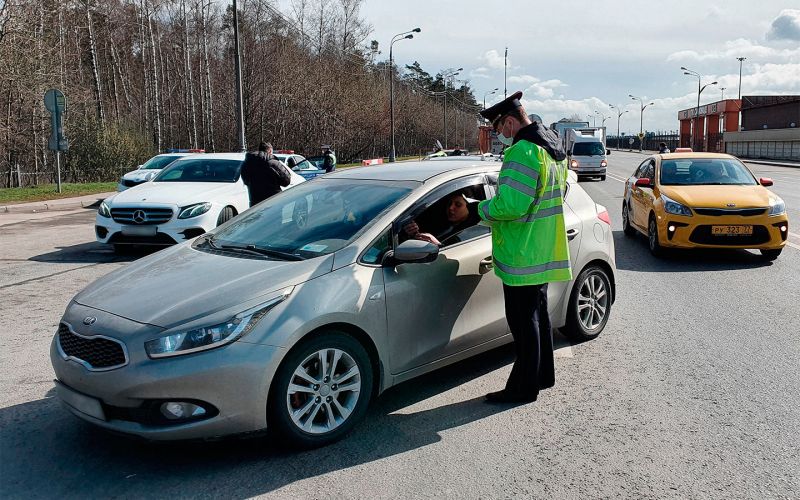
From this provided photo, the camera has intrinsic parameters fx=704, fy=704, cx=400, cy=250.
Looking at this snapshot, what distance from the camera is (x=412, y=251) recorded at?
163 inches

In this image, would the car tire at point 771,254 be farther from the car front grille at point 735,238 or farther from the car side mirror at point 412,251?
the car side mirror at point 412,251

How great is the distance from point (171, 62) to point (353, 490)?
1951 inches

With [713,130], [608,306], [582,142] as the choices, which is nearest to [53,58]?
[582,142]

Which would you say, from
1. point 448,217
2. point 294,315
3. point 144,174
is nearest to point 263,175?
point 448,217

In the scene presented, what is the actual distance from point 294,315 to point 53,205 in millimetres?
18785

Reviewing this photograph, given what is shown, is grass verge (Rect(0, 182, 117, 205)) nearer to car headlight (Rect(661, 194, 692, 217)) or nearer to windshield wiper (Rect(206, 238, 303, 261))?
car headlight (Rect(661, 194, 692, 217))

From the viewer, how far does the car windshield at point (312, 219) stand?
14.2 feet

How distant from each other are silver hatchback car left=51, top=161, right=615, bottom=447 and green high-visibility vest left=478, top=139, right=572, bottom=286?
388 millimetres

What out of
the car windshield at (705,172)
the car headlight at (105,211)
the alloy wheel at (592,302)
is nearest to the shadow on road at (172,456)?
the alloy wheel at (592,302)

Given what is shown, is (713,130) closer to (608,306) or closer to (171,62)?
(171,62)

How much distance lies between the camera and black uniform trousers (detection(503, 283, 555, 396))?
4.47 meters

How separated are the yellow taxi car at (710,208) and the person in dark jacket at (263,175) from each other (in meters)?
5.50

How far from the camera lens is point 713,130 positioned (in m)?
90.3

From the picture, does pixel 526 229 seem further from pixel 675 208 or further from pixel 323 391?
pixel 675 208
